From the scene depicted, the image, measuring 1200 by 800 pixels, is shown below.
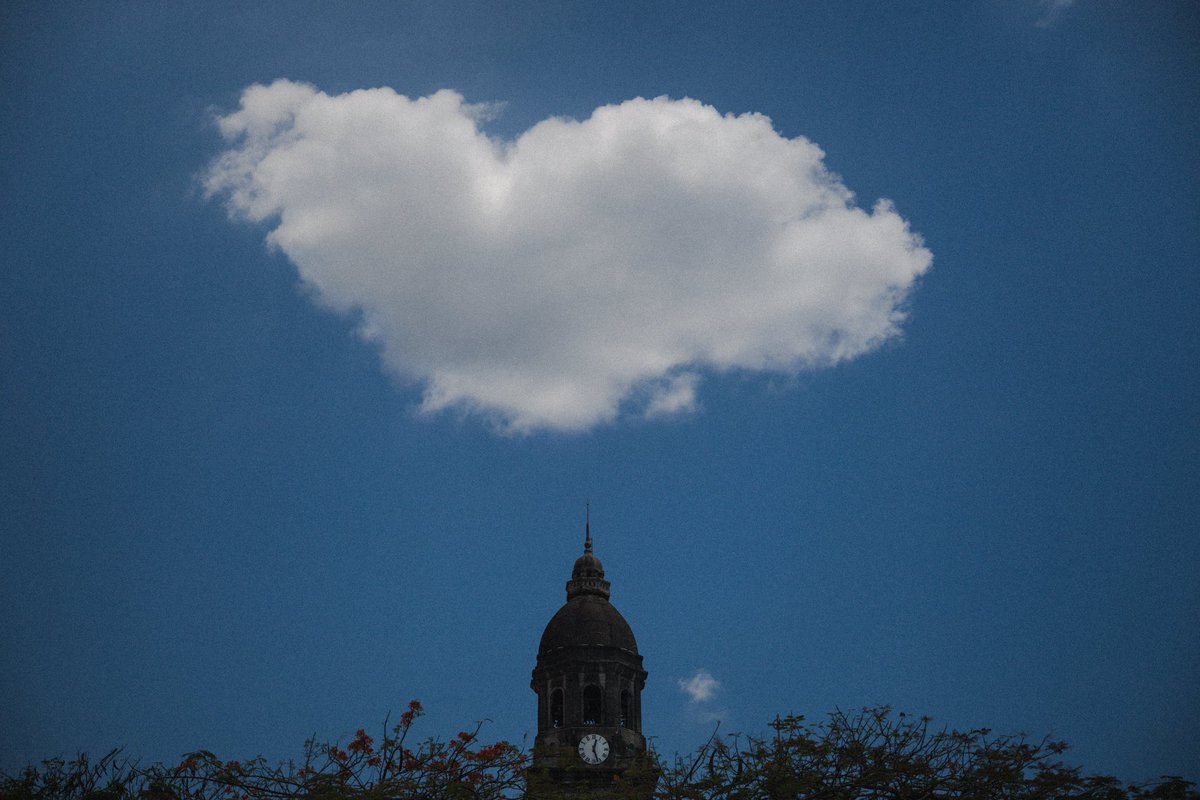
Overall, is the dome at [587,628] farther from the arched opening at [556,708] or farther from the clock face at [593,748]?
the clock face at [593,748]

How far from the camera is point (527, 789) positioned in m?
14.6

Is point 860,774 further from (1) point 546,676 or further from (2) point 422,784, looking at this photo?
(1) point 546,676

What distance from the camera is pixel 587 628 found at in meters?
44.0

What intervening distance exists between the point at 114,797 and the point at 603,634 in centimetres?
3098

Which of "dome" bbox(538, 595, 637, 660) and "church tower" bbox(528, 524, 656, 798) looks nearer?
"church tower" bbox(528, 524, 656, 798)

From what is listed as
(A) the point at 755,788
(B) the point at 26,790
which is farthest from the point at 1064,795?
(B) the point at 26,790

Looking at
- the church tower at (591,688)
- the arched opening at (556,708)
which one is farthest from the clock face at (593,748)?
the arched opening at (556,708)

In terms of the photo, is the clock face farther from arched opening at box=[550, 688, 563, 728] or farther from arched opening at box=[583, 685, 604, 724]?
arched opening at box=[550, 688, 563, 728]

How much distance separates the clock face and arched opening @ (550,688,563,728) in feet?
4.76

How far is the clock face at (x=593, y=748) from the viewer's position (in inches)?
1578

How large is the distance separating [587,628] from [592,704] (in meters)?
3.12

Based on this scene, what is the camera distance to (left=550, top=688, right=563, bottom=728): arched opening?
4197 centimetres

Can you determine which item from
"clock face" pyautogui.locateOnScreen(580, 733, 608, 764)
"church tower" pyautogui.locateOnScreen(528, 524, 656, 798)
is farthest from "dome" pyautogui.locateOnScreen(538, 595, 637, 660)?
"clock face" pyautogui.locateOnScreen(580, 733, 608, 764)

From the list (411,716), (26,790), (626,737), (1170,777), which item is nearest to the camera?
(1170,777)
